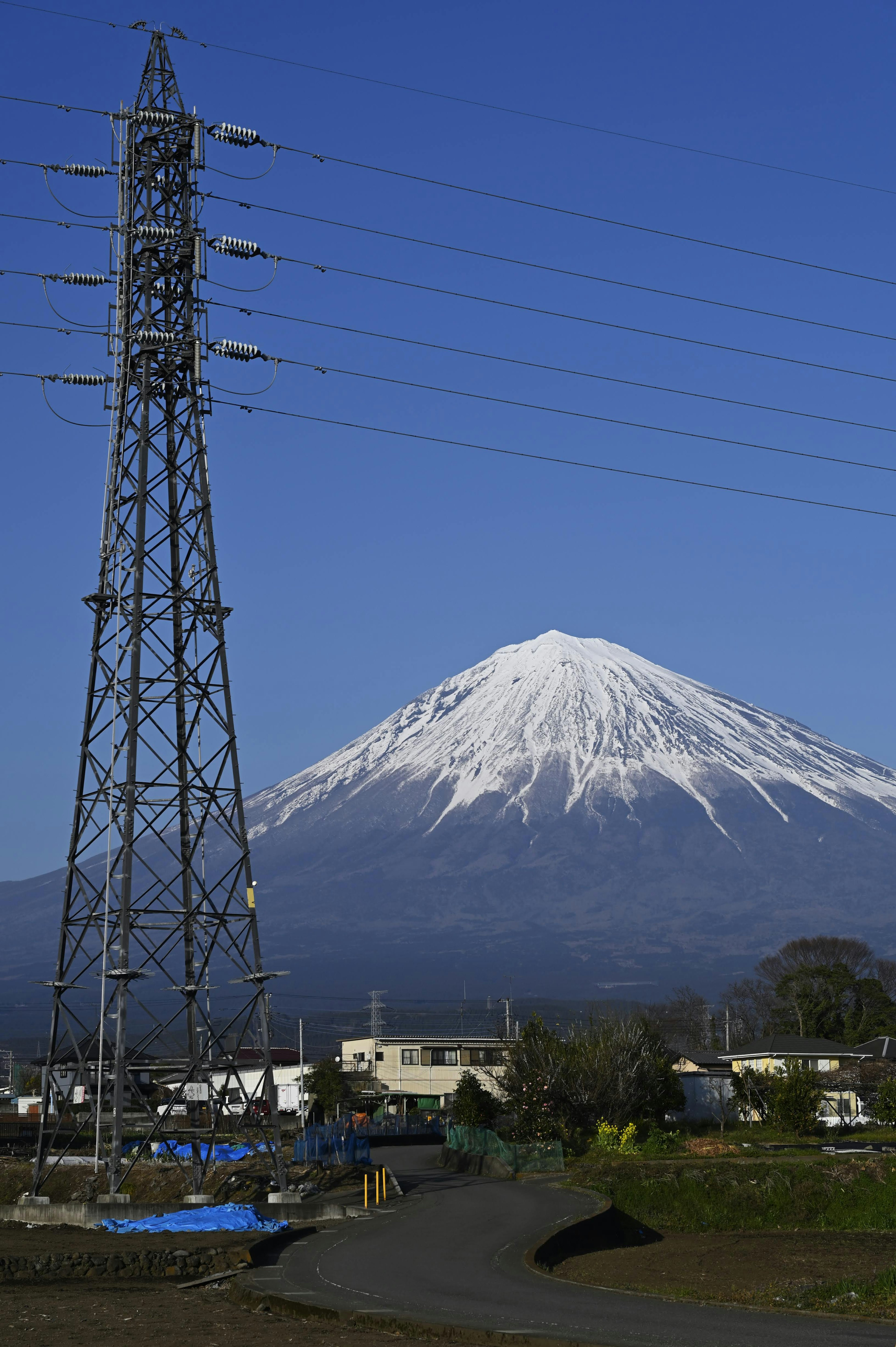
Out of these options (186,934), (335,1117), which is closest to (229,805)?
(186,934)

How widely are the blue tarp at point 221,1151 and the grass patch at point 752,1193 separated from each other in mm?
9983

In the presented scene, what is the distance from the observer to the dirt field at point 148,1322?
2203cm

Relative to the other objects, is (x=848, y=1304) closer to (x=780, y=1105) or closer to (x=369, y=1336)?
(x=369, y=1336)

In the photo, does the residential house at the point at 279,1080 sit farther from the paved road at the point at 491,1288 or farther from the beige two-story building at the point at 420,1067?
the paved road at the point at 491,1288

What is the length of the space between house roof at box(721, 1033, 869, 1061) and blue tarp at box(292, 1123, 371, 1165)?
52871mm

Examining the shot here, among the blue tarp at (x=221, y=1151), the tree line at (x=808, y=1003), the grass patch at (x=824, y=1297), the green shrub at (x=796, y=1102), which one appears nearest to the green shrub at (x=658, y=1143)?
the green shrub at (x=796, y=1102)

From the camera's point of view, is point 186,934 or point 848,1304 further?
→ point 186,934

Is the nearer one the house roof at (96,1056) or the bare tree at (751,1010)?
the house roof at (96,1056)

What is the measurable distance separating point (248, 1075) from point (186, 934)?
7359 centimetres

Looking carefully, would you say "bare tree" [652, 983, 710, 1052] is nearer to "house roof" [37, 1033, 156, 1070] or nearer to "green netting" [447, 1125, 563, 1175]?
"house roof" [37, 1033, 156, 1070]

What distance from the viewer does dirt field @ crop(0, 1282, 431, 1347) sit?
22.0 metres

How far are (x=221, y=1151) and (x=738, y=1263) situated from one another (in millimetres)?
18401

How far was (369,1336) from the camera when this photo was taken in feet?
72.0

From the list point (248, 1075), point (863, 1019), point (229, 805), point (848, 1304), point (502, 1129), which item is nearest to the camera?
point (848, 1304)
